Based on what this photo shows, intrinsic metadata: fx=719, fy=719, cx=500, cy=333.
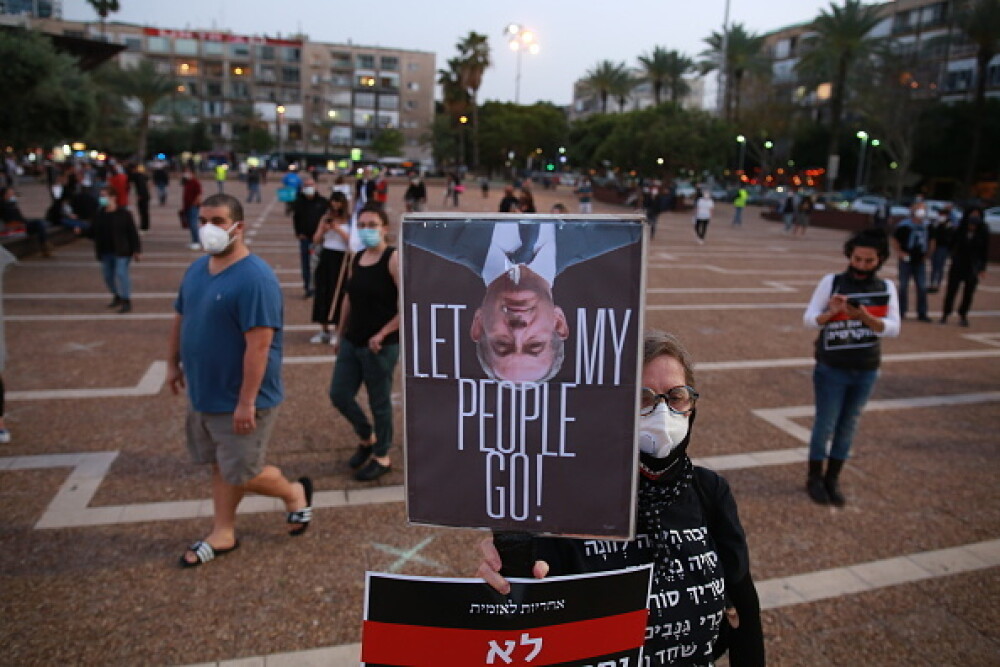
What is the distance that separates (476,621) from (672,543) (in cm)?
58

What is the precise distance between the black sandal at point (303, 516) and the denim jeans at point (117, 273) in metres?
7.21

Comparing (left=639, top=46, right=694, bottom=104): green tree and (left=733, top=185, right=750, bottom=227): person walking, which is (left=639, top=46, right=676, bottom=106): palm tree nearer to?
(left=639, top=46, right=694, bottom=104): green tree

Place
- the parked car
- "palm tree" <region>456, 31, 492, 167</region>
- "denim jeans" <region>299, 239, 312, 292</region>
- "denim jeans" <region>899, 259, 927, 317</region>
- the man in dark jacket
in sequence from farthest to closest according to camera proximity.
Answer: "palm tree" <region>456, 31, 492, 167</region>, the parked car, "denim jeans" <region>899, 259, 927, 317</region>, "denim jeans" <region>299, 239, 312, 292</region>, the man in dark jacket

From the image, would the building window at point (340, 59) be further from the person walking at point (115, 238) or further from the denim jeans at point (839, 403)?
the denim jeans at point (839, 403)

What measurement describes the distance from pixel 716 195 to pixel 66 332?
48.9 metres

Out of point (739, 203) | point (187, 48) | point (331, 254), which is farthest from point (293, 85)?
point (331, 254)

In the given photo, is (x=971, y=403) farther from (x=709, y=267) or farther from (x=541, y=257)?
(x=709, y=267)

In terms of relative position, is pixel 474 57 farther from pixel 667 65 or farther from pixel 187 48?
pixel 187 48

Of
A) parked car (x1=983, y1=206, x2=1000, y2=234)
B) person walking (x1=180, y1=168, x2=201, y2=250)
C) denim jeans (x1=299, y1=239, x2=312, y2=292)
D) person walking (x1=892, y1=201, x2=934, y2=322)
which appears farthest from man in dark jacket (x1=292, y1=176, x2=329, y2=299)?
parked car (x1=983, y1=206, x2=1000, y2=234)

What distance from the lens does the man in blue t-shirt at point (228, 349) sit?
3619 millimetres

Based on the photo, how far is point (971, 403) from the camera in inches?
293

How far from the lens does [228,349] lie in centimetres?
365

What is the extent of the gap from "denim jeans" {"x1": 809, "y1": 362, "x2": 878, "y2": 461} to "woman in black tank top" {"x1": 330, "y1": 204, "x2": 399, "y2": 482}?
291 cm

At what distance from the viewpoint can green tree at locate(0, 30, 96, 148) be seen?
13227mm
